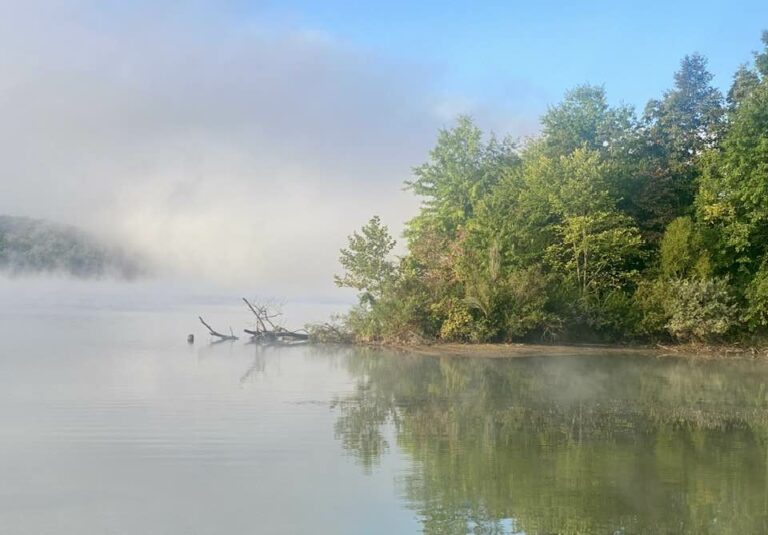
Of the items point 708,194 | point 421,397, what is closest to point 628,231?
point 708,194

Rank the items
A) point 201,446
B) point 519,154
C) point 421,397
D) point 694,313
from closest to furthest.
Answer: point 201,446
point 421,397
point 694,313
point 519,154

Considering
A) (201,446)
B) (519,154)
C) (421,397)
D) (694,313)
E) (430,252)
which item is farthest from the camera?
(519,154)

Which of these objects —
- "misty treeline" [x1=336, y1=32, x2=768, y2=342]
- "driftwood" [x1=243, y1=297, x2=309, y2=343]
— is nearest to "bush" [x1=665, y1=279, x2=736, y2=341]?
"misty treeline" [x1=336, y1=32, x2=768, y2=342]

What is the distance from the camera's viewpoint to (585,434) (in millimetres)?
10508

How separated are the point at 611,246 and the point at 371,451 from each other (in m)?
22.1

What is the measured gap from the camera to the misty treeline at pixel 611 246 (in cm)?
2641

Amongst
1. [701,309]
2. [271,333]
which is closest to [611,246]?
[701,309]

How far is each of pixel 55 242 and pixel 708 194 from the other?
64470 mm

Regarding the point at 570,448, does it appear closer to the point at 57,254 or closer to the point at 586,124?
the point at 586,124

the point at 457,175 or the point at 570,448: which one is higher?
the point at 457,175

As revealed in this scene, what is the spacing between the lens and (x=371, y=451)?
930 centimetres

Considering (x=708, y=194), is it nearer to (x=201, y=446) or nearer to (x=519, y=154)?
(x=519, y=154)

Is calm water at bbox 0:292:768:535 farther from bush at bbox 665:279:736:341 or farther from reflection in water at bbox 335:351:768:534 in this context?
bush at bbox 665:279:736:341

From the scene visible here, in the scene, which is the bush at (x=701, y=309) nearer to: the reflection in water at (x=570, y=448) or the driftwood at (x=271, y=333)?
the reflection in water at (x=570, y=448)
